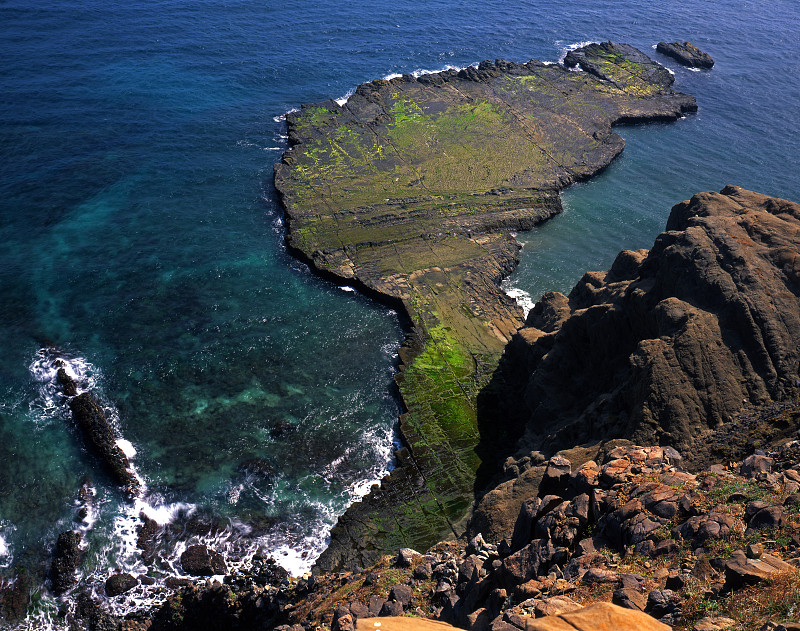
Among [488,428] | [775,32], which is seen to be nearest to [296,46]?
[488,428]

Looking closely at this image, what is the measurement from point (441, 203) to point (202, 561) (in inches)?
1776

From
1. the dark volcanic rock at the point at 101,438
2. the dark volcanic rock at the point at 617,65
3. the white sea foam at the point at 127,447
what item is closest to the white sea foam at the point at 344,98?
the dark volcanic rock at the point at 617,65

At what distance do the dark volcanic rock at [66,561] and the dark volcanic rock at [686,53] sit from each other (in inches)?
4459

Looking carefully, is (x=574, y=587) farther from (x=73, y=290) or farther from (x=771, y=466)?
(x=73, y=290)

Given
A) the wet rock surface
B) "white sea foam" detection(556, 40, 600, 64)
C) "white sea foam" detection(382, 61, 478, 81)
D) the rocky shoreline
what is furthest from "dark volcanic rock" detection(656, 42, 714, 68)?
the wet rock surface

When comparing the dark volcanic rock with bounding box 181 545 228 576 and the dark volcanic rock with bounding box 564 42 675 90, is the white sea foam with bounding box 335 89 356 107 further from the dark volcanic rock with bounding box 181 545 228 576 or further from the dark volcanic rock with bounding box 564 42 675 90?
the dark volcanic rock with bounding box 181 545 228 576

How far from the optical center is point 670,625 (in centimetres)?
1900

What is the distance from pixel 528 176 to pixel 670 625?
6193 centimetres

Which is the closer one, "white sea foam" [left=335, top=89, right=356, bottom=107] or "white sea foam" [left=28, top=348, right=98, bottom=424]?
"white sea foam" [left=28, top=348, right=98, bottom=424]

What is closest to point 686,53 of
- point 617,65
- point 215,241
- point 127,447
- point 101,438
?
point 617,65

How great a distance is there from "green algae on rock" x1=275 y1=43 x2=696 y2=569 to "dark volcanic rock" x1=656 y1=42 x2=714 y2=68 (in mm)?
7634

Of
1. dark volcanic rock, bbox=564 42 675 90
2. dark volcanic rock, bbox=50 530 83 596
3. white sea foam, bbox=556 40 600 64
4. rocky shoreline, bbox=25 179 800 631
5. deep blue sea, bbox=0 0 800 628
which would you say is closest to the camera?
rocky shoreline, bbox=25 179 800 631

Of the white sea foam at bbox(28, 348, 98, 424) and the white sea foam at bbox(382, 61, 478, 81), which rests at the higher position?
the white sea foam at bbox(382, 61, 478, 81)

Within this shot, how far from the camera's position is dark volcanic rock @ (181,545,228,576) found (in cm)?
3753
